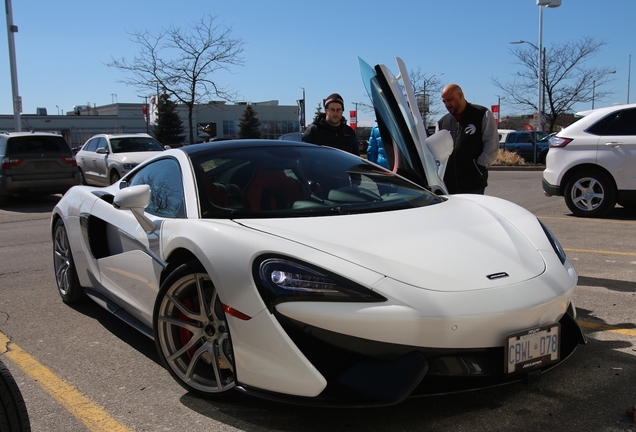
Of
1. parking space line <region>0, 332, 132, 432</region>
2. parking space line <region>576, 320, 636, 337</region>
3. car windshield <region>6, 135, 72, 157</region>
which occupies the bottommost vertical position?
parking space line <region>0, 332, 132, 432</region>

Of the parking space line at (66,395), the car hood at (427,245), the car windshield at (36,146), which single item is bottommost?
the parking space line at (66,395)

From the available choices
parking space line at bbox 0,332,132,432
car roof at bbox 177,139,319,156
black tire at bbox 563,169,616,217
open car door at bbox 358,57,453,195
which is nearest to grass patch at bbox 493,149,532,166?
black tire at bbox 563,169,616,217

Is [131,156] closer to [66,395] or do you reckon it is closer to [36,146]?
[36,146]

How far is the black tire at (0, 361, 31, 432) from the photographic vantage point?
78.7 inches

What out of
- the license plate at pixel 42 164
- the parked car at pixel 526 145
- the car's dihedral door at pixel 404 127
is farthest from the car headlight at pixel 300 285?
the parked car at pixel 526 145

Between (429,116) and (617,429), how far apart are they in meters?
34.3

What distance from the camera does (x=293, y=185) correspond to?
3514 millimetres

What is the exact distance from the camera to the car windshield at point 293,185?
3215 mm

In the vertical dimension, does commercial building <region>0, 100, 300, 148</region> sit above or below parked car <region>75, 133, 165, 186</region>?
above

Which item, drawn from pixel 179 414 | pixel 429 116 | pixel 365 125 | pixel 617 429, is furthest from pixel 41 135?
pixel 365 125

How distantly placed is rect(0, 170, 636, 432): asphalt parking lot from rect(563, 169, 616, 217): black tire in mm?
4126

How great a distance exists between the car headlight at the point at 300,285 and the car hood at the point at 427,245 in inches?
5.3

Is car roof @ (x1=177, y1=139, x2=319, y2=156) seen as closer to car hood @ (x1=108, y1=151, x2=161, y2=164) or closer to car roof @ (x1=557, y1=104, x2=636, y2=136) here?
car roof @ (x1=557, y1=104, x2=636, y2=136)

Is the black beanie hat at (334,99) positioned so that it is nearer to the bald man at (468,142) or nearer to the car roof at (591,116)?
the bald man at (468,142)
